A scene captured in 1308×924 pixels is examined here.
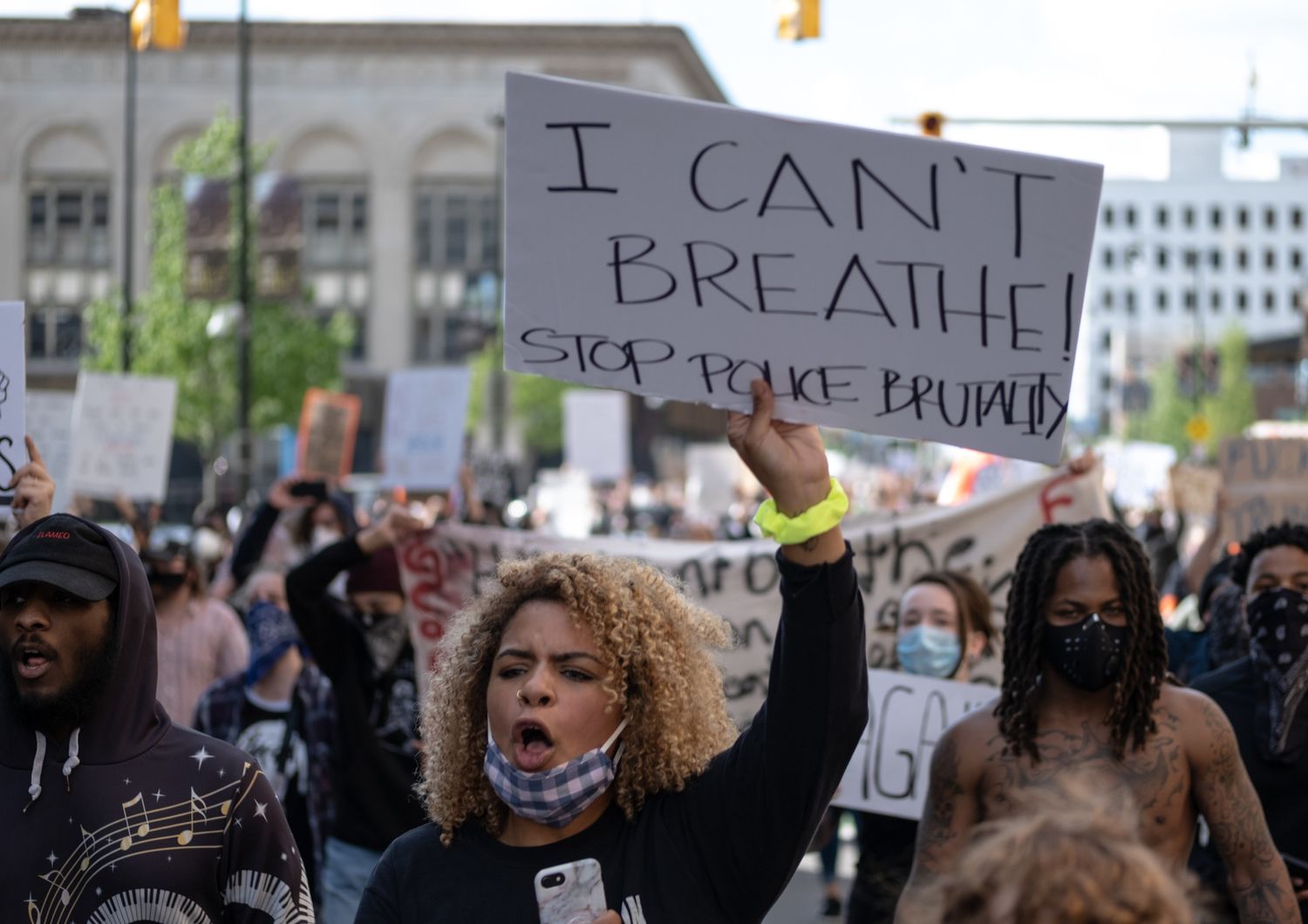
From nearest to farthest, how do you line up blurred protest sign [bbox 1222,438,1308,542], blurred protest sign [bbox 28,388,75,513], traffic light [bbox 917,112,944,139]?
blurred protest sign [bbox 1222,438,1308,542] → blurred protest sign [bbox 28,388,75,513] → traffic light [bbox 917,112,944,139]

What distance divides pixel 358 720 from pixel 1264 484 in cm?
574

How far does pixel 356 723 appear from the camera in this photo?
5.97 metres

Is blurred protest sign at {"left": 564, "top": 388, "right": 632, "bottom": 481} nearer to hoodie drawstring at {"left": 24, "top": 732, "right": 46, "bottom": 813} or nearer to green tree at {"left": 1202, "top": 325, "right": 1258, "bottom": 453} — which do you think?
hoodie drawstring at {"left": 24, "top": 732, "right": 46, "bottom": 813}

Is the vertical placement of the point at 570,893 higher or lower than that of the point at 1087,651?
lower

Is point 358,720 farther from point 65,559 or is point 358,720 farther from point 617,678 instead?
point 617,678

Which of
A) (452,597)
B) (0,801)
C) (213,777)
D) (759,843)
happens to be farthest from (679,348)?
(452,597)

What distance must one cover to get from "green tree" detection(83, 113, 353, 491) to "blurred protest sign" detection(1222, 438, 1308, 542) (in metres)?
25.9

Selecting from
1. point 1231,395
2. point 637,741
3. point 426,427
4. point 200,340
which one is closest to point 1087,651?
point 637,741

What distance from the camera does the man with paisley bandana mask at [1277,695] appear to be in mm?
4660

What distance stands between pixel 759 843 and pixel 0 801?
57.1 inches

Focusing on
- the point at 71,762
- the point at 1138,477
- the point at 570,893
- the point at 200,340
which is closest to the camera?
the point at 570,893

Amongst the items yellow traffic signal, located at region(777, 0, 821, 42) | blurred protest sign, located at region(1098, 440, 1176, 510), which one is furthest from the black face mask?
blurred protest sign, located at region(1098, 440, 1176, 510)

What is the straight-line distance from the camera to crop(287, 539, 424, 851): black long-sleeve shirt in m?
5.77

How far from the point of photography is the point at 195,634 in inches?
295
